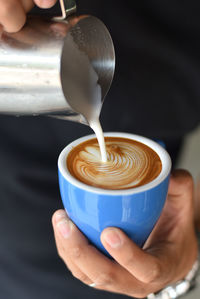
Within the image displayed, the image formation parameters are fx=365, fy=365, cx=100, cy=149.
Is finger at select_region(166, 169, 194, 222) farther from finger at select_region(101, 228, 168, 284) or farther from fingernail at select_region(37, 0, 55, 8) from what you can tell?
fingernail at select_region(37, 0, 55, 8)

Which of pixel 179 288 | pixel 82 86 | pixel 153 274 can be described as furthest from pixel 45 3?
pixel 179 288

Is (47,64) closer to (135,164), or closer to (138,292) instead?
(135,164)

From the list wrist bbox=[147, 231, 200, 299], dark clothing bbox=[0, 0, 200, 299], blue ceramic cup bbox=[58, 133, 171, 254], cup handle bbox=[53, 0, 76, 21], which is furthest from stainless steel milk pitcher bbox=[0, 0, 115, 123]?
wrist bbox=[147, 231, 200, 299]

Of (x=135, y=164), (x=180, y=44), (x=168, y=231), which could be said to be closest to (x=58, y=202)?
(x=168, y=231)

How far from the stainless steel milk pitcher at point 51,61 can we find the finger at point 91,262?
0.23 metres

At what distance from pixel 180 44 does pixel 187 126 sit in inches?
Answer: 10.7

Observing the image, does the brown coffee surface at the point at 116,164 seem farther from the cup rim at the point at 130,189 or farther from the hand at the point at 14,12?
the hand at the point at 14,12

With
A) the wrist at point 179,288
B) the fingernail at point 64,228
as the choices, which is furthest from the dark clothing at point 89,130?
the fingernail at point 64,228

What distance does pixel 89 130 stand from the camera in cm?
111

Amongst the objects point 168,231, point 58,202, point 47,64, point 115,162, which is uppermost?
point 47,64

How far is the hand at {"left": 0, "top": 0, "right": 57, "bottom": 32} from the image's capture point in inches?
22.0

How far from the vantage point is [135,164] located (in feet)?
2.47

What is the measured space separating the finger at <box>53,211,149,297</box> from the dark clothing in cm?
38

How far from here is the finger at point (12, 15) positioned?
22.0 inches
